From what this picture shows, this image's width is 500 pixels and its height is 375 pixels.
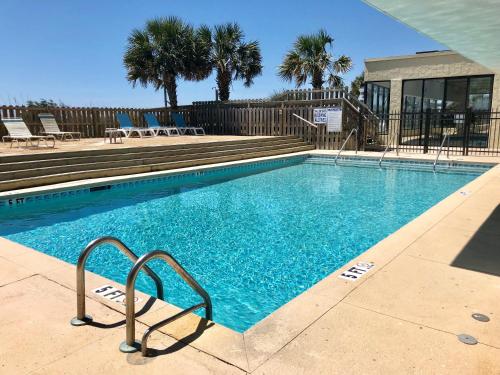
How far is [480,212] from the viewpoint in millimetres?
5723

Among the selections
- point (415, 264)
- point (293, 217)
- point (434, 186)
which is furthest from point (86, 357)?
point (434, 186)

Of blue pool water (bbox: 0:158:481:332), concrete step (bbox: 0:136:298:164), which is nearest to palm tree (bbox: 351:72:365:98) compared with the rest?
concrete step (bbox: 0:136:298:164)

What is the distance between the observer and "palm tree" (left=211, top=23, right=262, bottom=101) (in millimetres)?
20891

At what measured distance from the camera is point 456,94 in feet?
53.5

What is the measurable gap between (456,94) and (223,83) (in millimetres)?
11706

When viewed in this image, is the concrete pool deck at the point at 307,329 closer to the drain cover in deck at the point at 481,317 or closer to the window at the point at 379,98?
the drain cover in deck at the point at 481,317

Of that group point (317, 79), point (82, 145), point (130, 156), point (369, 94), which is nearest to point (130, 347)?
point (130, 156)

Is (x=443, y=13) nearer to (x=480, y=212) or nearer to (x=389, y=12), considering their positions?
(x=389, y=12)

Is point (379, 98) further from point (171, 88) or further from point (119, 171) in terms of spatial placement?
point (119, 171)

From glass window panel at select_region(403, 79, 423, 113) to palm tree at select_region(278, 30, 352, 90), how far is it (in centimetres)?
558

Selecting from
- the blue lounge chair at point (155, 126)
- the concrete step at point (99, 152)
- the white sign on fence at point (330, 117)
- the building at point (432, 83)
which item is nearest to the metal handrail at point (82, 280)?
the concrete step at point (99, 152)

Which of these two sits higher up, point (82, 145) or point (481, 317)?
point (82, 145)

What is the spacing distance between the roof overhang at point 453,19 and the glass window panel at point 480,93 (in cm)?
1228

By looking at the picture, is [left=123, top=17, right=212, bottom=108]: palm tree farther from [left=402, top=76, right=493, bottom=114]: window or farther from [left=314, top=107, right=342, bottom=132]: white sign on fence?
[left=402, top=76, right=493, bottom=114]: window
